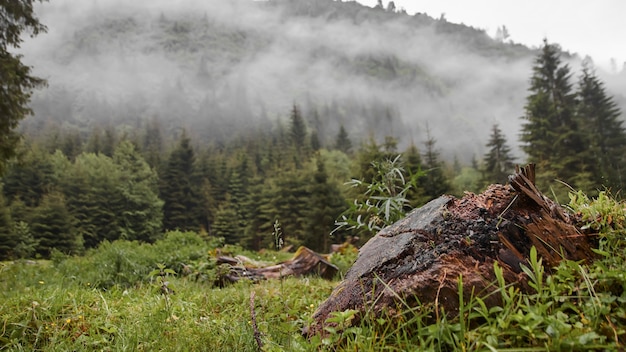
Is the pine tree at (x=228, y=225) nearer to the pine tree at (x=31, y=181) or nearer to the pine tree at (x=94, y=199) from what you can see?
the pine tree at (x=94, y=199)

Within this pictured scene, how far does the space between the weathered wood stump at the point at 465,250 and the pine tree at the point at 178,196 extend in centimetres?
4975

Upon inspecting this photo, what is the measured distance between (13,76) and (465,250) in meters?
12.8

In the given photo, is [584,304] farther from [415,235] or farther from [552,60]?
[552,60]

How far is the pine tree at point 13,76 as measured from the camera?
32.6 feet

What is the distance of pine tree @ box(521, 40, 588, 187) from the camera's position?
70.8 feet

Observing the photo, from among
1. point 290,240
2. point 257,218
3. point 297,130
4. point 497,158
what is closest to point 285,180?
point 290,240

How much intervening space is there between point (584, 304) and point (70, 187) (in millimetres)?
50121

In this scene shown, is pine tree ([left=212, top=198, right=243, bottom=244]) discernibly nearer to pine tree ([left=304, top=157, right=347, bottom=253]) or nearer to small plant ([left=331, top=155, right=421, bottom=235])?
pine tree ([left=304, top=157, right=347, bottom=253])

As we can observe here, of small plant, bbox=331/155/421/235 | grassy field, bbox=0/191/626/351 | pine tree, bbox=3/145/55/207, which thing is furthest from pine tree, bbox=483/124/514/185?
pine tree, bbox=3/145/55/207

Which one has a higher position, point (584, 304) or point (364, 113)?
point (364, 113)

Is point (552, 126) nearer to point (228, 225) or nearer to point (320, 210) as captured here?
point (320, 210)

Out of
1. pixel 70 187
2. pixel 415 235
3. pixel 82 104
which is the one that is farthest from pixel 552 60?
pixel 82 104

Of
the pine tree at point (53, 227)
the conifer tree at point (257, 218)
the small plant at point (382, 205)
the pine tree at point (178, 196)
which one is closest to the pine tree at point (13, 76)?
the small plant at point (382, 205)

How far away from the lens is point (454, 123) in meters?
199
